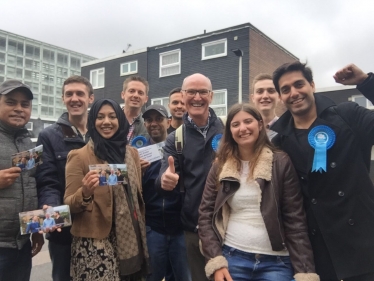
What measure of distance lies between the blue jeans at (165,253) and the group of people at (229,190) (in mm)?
165

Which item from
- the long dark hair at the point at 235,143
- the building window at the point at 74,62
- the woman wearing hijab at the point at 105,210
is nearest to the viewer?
the woman wearing hijab at the point at 105,210

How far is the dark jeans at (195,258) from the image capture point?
3.04 meters

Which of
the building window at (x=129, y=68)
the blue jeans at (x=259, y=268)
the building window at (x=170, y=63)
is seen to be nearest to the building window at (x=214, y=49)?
the building window at (x=170, y=63)

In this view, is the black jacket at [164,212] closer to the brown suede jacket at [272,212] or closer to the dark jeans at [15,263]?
the brown suede jacket at [272,212]

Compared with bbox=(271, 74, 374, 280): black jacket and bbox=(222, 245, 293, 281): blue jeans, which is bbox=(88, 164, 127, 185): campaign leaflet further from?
bbox=(271, 74, 374, 280): black jacket

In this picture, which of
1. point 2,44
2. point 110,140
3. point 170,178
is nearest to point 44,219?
point 110,140

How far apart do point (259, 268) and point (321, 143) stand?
41.0 inches

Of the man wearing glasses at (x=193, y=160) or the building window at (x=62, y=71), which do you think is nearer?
the man wearing glasses at (x=193, y=160)

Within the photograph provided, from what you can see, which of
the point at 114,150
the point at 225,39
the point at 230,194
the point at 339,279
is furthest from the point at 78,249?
the point at 225,39

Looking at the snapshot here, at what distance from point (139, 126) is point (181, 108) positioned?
0.83 meters

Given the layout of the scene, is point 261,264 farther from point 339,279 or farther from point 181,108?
point 181,108

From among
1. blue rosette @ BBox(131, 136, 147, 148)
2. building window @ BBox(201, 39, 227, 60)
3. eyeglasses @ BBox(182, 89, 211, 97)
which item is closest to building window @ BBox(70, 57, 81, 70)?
building window @ BBox(201, 39, 227, 60)

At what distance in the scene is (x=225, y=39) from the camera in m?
17.8

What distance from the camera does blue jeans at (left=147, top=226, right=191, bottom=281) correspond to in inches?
131
